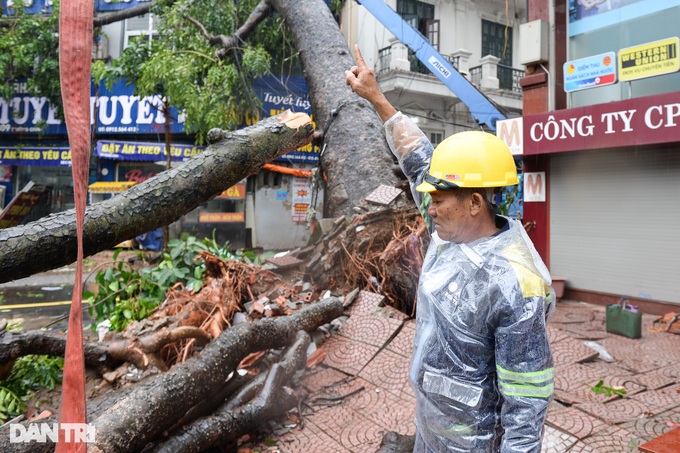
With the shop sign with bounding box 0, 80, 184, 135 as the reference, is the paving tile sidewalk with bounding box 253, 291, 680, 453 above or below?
below

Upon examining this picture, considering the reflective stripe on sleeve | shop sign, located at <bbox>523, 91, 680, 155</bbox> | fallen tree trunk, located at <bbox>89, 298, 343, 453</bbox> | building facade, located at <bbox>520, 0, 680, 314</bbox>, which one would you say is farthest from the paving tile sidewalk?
shop sign, located at <bbox>523, 91, 680, 155</bbox>

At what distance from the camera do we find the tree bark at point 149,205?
196 centimetres

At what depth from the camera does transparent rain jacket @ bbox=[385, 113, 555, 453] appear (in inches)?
56.7

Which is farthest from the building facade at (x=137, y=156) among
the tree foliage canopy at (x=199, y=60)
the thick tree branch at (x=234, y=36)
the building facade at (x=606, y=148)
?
the building facade at (x=606, y=148)

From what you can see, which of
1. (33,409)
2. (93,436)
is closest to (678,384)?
(93,436)

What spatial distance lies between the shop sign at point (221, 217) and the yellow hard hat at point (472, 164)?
11733 millimetres

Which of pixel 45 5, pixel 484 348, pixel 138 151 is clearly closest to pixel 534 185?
pixel 484 348

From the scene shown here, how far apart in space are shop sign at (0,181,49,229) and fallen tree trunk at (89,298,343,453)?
32.1ft

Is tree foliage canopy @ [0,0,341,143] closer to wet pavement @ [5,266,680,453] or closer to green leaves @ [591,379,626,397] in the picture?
wet pavement @ [5,266,680,453]

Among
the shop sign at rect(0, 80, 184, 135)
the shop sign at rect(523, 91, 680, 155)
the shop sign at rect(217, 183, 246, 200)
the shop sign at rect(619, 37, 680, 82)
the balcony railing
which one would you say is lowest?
the shop sign at rect(217, 183, 246, 200)

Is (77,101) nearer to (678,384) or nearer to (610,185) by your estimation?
(678,384)

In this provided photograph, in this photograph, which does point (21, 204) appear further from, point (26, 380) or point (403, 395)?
point (403, 395)

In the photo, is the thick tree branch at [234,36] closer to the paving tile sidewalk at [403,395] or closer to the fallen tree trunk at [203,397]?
the paving tile sidewalk at [403,395]

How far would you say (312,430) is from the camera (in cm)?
302
